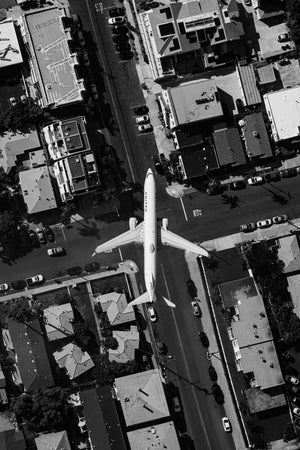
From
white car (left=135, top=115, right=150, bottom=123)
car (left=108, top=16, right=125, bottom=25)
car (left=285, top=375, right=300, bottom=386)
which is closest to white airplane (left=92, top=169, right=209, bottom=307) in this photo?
white car (left=135, top=115, right=150, bottom=123)

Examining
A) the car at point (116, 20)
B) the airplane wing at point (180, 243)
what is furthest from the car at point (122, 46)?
the airplane wing at point (180, 243)

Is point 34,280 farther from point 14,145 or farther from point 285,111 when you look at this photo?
point 285,111

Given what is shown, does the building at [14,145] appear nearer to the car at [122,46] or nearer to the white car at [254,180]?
the car at [122,46]

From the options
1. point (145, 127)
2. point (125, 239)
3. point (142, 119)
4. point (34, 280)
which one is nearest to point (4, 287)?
point (34, 280)

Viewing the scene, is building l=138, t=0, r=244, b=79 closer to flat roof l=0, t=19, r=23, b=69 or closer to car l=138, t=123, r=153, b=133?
car l=138, t=123, r=153, b=133

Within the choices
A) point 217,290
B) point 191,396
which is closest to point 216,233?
point 217,290

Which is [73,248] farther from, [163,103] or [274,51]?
[274,51]
